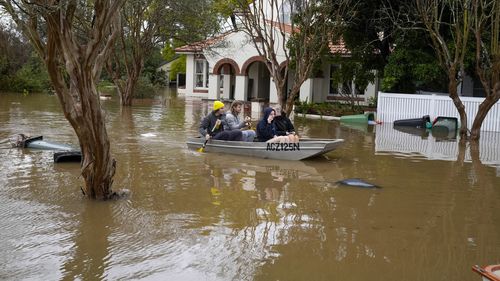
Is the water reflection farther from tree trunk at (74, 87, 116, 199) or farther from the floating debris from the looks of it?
tree trunk at (74, 87, 116, 199)

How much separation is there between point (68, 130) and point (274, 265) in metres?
12.8

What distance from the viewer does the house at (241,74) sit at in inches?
1260

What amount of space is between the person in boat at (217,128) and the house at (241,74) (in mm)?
17168

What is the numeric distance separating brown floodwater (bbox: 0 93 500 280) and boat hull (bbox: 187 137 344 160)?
256 mm

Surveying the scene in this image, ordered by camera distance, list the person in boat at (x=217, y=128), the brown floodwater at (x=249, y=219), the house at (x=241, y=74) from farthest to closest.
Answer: the house at (x=241, y=74) → the person in boat at (x=217, y=128) → the brown floodwater at (x=249, y=219)

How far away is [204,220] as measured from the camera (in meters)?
7.41

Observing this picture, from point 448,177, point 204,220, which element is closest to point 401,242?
point 204,220

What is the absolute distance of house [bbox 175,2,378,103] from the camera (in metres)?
32.0

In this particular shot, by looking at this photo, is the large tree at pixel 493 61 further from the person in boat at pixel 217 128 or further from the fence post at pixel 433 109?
the person in boat at pixel 217 128

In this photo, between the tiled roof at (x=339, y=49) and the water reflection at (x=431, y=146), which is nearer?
the water reflection at (x=431, y=146)

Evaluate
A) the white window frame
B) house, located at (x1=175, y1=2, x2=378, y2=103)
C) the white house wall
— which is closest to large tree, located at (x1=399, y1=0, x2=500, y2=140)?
house, located at (x1=175, y1=2, x2=378, y2=103)

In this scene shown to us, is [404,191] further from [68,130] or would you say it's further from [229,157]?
[68,130]

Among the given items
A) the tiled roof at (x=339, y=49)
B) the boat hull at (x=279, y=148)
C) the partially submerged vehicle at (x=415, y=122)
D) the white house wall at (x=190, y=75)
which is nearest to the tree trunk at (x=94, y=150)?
the boat hull at (x=279, y=148)

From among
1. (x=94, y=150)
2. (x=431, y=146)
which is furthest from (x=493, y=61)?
(x=94, y=150)
